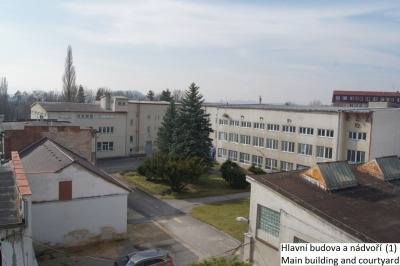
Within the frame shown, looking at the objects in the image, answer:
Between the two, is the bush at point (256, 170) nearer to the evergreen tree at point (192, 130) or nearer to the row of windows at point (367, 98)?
the evergreen tree at point (192, 130)

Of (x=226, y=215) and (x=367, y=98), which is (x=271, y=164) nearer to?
(x=226, y=215)

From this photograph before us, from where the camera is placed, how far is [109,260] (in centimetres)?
1981

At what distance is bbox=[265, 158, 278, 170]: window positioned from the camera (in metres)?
43.6

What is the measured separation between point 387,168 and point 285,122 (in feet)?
74.3

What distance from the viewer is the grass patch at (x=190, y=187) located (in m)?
33.5

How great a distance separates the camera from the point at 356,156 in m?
35.9

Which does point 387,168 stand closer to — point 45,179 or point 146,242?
point 146,242

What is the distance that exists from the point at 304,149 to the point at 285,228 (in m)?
26.3

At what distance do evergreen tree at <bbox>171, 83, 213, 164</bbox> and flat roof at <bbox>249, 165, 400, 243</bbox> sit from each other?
70.8ft

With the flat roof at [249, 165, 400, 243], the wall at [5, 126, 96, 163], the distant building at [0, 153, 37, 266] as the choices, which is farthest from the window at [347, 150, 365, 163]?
the distant building at [0, 153, 37, 266]

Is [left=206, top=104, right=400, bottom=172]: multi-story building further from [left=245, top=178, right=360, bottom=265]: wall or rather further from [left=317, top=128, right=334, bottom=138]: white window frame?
[left=245, top=178, right=360, bottom=265]: wall

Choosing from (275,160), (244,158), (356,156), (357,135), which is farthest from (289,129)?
(356,156)

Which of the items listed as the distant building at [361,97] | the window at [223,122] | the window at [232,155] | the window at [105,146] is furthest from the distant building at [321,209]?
the distant building at [361,97]

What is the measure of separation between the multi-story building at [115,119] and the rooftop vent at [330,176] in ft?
118
